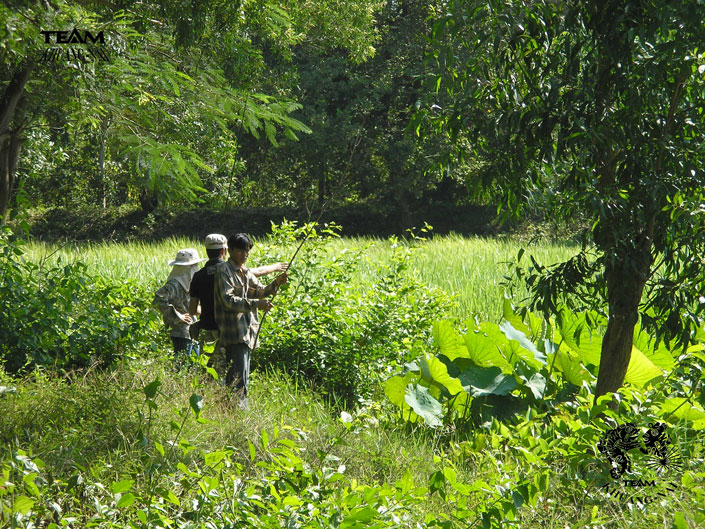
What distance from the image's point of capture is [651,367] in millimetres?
5012

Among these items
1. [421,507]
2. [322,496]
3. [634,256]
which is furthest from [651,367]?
[322,496]

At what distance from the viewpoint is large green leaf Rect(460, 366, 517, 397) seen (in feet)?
15.9

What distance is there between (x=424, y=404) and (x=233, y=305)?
149 centimetres

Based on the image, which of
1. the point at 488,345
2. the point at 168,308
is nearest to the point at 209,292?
the point at 168,308

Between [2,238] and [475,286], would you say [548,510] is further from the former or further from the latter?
[475,286]

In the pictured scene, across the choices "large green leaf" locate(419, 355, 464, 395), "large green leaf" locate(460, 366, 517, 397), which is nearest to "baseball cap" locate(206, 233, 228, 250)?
"large green leaf" locate(419, 355, 464, 395)

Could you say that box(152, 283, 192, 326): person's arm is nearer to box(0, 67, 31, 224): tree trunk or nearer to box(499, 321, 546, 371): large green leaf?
box(0, 67, 31, 224): tree trunk

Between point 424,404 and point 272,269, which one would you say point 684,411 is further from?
point 272,269

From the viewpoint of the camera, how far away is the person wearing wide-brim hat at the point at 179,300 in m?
5.84

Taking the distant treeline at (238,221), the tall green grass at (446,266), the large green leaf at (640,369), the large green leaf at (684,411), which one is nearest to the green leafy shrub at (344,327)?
the tall green grass at (446,266)

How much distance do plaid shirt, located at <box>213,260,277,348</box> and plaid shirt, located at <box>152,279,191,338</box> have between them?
945 mm

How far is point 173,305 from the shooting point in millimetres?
5883

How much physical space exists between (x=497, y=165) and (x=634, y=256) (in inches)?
36.1

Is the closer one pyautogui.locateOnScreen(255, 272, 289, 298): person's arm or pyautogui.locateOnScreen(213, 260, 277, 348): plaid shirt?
pyautogui.locateOnScreen(255, 272, 289, 298): person's arm
